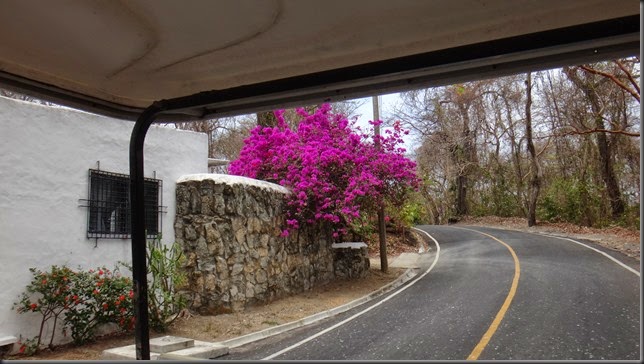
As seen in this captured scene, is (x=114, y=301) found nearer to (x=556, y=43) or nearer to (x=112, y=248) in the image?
(x=112, y=248)

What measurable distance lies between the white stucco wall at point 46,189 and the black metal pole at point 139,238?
5.31 m

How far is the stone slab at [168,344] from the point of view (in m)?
7.13

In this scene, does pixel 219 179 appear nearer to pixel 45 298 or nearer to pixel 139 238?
pixel 45 298

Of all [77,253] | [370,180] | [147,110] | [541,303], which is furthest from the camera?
[370,180]

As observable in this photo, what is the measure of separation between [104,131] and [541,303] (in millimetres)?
8643

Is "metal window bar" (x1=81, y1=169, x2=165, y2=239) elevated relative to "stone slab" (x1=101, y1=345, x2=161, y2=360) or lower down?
elevated

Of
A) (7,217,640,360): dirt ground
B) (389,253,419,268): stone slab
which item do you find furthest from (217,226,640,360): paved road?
(389,253,419,268): stone slab

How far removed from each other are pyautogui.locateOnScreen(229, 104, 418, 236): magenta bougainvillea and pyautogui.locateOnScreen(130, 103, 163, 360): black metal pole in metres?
9.41

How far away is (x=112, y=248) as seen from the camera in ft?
29.2

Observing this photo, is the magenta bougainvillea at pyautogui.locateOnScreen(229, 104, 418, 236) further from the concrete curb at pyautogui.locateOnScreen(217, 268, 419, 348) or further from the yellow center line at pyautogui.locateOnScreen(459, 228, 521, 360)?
the yellow center line at pyautogui.locateOnScreen(459, 228, 521, 360)

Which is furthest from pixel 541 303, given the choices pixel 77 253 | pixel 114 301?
pixel 77 253

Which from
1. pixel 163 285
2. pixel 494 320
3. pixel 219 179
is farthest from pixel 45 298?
pixel 494 320

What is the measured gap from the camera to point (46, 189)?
26.1 ft

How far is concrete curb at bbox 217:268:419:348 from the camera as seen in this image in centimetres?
855
